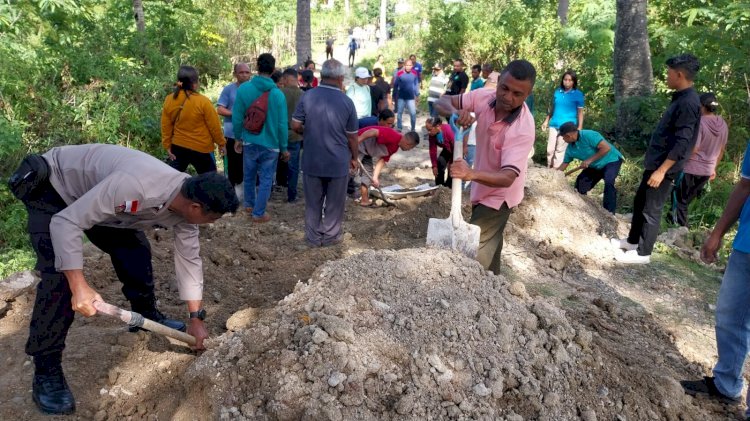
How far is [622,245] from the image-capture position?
602 cm

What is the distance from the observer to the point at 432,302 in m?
3.20

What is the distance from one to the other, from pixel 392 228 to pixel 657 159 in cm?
271

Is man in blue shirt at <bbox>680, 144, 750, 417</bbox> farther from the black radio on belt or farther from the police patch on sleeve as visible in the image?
the black radio on belt

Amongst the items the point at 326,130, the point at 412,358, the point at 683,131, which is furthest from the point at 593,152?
the point at 412,358

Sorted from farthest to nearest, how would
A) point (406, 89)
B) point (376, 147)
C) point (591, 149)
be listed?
point (406, 89), point (376, 147), point (591, 149)

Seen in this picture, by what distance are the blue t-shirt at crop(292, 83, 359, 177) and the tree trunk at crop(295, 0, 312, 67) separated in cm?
770

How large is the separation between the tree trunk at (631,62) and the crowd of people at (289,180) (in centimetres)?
331

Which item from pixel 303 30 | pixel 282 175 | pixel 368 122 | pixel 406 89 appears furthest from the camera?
pixel 303 30

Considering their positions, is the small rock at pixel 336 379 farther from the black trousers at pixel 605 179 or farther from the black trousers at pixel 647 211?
the black trousers at pixel 605 179

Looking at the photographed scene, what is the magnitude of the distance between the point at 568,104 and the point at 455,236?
18.2 feet

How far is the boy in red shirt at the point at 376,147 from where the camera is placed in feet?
21.9

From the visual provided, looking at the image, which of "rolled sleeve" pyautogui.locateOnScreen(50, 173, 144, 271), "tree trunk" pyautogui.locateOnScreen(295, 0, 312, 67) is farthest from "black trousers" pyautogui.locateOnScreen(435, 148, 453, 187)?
"tree trunk" pyautogui.locateOnScreen(295, 0, 312, 67)

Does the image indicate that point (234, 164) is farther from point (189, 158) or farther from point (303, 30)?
point (303, 30)

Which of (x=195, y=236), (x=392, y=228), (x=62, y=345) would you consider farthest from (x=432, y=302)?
(x=392, y=228)
